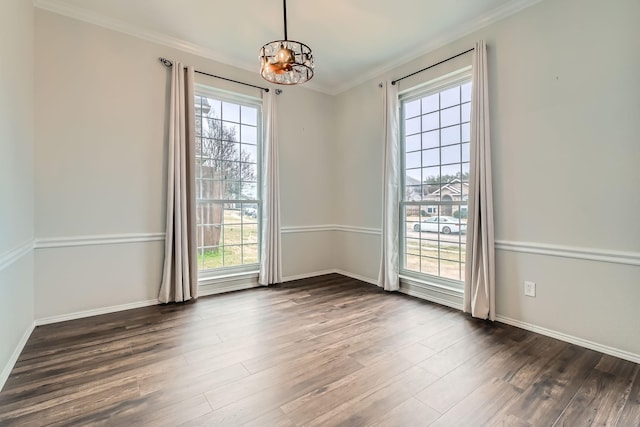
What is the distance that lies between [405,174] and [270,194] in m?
1.80

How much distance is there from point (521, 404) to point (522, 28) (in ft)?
9.85

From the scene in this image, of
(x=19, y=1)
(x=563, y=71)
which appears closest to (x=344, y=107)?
(x=563, y=71)

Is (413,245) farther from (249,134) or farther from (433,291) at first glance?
(249,134)

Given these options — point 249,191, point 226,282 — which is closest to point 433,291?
point 226,282

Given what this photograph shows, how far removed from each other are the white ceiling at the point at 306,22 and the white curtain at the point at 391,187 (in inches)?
24.6

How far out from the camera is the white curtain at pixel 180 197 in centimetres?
330

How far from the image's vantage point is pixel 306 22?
9.97 feet

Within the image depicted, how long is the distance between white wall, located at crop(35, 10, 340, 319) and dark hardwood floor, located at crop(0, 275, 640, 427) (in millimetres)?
391

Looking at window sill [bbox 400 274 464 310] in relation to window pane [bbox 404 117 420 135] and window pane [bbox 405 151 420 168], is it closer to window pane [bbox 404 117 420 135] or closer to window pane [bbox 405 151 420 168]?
window pane [bbox 405 151 420 168]

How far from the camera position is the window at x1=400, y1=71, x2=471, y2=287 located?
3303 mm

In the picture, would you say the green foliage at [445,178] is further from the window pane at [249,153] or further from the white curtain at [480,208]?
the window pane at [249,153]

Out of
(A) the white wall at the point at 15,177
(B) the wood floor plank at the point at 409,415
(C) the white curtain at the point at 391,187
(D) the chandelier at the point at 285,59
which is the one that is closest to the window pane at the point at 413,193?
(C) the white curtain at the point at 391,187

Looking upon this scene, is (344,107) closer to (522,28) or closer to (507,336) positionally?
(522,28)

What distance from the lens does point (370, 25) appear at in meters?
3.11
